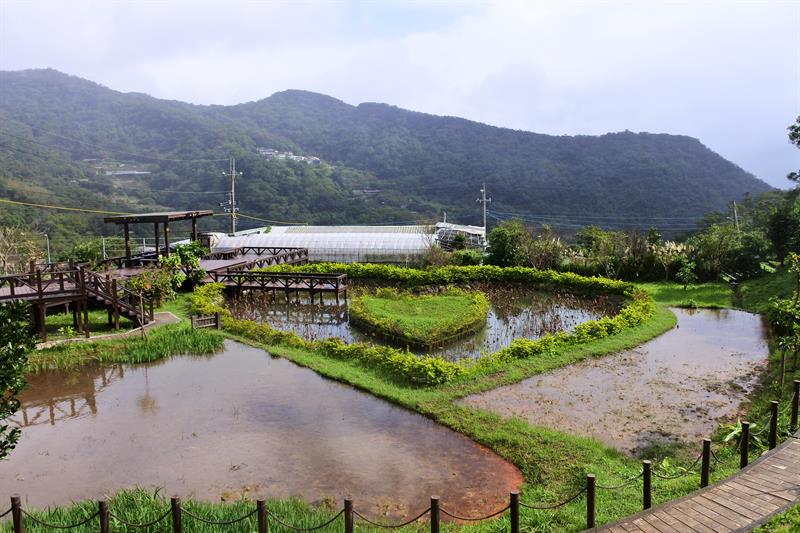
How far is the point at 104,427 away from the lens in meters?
11.1

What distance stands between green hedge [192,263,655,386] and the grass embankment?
1.20 metres

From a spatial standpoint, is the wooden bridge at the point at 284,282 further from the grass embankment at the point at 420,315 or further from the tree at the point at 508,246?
the tree at the point at 508,246

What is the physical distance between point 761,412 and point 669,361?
4.06m

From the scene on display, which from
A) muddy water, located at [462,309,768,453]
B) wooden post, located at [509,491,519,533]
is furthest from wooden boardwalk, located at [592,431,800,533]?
muddy water, located at [462,309,768,453]

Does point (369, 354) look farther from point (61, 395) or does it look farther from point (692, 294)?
point (692, 294)

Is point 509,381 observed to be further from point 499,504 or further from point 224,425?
point 224,425

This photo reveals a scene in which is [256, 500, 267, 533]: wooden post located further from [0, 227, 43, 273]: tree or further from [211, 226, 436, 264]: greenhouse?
[211, 226, 436, 264]: greenhouse

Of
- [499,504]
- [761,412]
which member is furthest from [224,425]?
[761,412]

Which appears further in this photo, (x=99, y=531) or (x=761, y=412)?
(x=761, y=412)

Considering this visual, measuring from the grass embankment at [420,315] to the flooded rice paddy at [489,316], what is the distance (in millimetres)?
314

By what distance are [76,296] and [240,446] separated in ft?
33.5

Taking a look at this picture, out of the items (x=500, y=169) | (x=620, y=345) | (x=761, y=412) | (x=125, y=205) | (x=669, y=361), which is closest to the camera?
(x=761, y=412)

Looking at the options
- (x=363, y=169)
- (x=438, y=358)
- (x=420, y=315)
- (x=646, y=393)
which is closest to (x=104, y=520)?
(x=438, y=358)

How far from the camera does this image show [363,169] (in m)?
76.8
